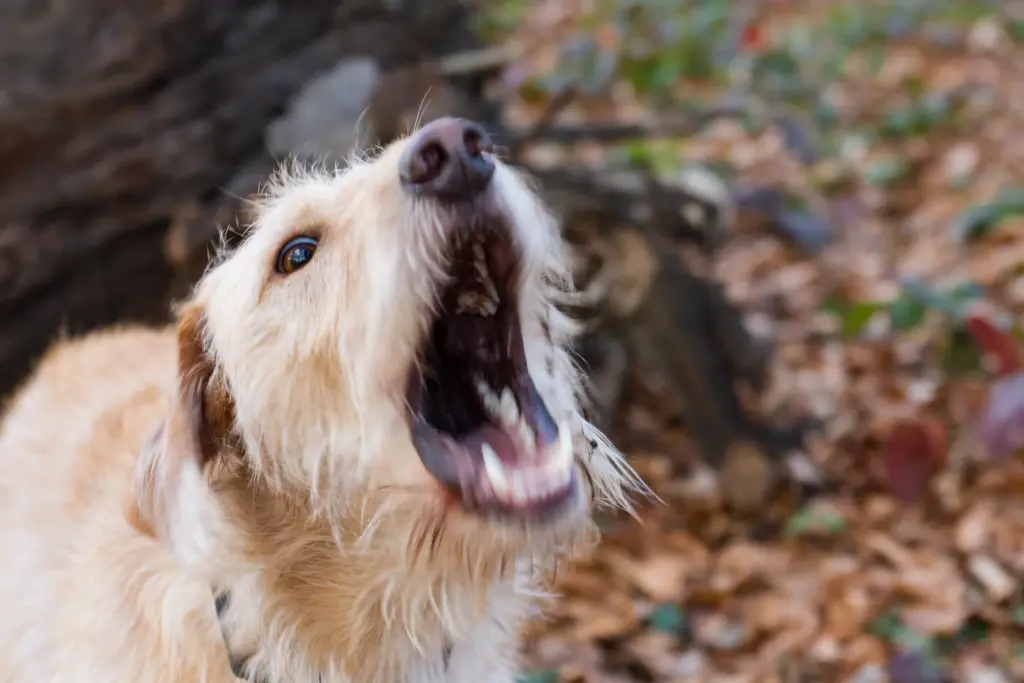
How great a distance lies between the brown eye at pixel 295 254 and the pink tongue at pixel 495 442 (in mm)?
521

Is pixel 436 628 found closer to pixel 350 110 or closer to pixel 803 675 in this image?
pixel 803 675

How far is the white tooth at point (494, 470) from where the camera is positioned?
162 cm

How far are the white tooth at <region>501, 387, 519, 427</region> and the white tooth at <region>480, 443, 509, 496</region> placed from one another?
0.31 feet

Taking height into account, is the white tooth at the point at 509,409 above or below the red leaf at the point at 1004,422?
below

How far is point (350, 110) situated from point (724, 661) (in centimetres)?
262

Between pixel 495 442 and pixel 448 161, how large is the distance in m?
0.55

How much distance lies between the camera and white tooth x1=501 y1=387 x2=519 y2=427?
1765mm

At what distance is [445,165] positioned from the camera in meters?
1.61

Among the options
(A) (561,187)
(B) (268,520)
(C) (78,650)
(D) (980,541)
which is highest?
(A) (561,187)

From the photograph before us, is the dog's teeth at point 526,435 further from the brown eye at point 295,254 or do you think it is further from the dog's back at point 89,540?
the dog's back at point 89,540

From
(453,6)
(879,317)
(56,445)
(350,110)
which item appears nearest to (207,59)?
(350,110)

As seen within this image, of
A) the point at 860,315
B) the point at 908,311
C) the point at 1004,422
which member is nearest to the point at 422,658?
the point at 1004,422

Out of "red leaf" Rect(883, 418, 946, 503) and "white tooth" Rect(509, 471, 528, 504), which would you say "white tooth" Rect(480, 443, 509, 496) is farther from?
"red leaf" Rect(883, 418, 946, 503)

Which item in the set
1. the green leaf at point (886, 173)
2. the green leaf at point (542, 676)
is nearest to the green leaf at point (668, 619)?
the green leaf at point (542, 676)
